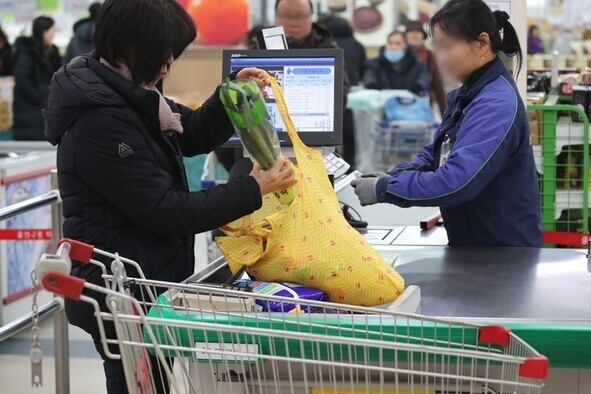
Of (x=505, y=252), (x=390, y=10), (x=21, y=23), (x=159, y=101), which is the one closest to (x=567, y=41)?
(x=390, y=10)

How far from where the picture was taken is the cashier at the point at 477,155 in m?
2.64

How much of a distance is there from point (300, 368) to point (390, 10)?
1175 cm

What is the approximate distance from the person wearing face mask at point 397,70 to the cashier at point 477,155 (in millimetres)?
6812

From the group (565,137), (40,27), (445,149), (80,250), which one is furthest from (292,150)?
(40,27)

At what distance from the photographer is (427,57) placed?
34.2 ft

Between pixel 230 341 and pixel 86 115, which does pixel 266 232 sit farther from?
pixel 86 115

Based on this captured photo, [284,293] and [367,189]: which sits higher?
[367,189]

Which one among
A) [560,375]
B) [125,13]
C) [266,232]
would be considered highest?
[125,13]

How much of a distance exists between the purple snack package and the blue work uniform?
624 mm

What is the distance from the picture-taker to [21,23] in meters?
12.3

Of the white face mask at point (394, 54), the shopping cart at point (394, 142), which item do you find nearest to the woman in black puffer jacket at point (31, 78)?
the shopping cart at point (394, 142)

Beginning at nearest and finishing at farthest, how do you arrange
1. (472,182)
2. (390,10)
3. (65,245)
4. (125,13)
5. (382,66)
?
1. (65,245)
2. (125,13)
3. (472,182)
4. (382,66)
5. (390,10)

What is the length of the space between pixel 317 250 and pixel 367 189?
622mm

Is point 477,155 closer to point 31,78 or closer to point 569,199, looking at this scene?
point 569,199
